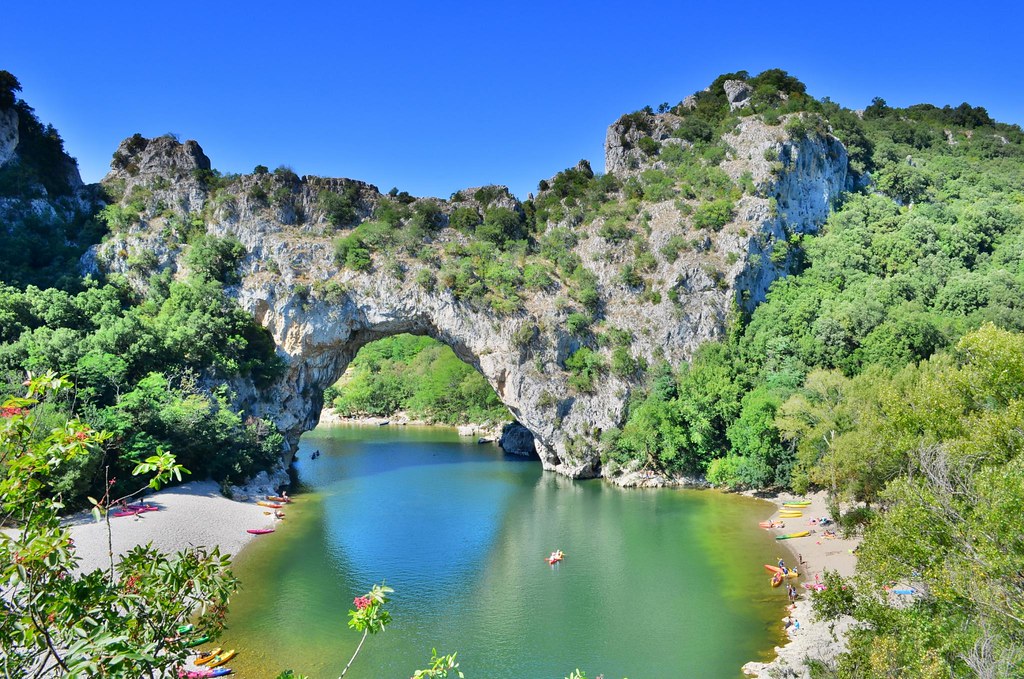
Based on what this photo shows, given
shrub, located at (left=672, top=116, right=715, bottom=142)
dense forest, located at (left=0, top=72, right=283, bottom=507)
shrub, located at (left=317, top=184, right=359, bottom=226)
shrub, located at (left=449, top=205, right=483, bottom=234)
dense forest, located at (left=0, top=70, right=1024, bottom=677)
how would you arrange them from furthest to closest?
shrub, located at (left=672, top=116, right=715, bottom=142) → shrub, located at (left=449, top=205, right=483, bottom=234) → shrub, located at (left=317, top=184, right=359, bottom=226) → dense forest, located at (left=0, top=72, right=283, bottom=507) → dense forest, located at (left=0, top=70, right=1024, bottom=677)

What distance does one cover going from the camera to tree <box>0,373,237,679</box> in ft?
13.3

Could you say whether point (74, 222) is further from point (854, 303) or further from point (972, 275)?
point (972, 275)

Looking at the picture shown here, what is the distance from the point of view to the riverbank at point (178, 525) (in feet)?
79.8

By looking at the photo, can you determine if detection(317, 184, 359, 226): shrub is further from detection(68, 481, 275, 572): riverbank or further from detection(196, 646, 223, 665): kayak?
detection(196, 646, 223, 665): kayak

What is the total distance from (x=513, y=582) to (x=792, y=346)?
2534cm

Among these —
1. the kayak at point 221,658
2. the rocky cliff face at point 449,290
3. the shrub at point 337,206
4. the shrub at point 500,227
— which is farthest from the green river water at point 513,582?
the shrub at point 337,206

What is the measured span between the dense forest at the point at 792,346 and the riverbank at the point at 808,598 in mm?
1373

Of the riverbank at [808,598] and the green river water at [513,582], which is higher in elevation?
the riverbank at [808,598]

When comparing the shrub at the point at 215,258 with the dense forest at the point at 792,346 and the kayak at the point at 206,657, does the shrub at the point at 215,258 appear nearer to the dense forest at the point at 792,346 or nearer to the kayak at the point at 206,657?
the dense forest at the point at 792,346

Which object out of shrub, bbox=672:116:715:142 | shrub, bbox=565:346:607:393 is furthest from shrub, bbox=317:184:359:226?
shrub, bbox=672:116:715:142

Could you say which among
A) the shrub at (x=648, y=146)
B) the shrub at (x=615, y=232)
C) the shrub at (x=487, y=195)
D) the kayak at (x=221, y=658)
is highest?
the shrub at (x=648, y=146)

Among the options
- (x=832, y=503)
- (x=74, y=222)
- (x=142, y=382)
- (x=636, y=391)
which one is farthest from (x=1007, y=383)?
(x=74, y=222)

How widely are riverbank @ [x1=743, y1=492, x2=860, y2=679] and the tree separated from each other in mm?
13657

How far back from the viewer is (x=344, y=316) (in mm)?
45688
